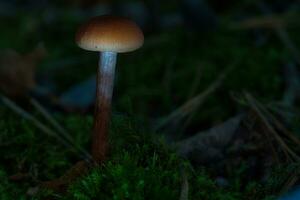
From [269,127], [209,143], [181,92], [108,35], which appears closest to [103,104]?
[108,35]

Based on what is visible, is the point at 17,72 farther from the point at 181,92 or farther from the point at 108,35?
the point at 108,35

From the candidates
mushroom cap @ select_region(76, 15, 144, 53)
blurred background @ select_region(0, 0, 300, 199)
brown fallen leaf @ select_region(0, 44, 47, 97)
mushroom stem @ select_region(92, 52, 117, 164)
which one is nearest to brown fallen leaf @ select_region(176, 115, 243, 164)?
blurred background @ select_region(0, 0, 300, 199)

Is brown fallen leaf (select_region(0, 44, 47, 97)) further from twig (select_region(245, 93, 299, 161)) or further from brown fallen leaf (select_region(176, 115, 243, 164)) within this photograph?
twig (select_region(245, 93, 299, 161))

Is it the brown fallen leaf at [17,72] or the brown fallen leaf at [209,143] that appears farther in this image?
the brown fallen leaf at [17,72]

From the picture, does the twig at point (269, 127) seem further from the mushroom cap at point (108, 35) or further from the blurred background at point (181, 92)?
the mushroom cap at point (108, 35)

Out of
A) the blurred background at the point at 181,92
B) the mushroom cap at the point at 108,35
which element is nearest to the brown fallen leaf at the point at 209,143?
the blurred background at the point at 181,92

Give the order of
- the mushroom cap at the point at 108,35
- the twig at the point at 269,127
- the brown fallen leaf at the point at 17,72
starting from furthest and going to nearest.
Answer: the brown fallen leaf at the point at 17,72 < the twig at the point at 269,127 < the mushroom cap at the point at 108,35

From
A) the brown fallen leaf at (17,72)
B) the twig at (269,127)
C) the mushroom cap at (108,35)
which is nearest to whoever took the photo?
the mushroom cap at (108,35)
